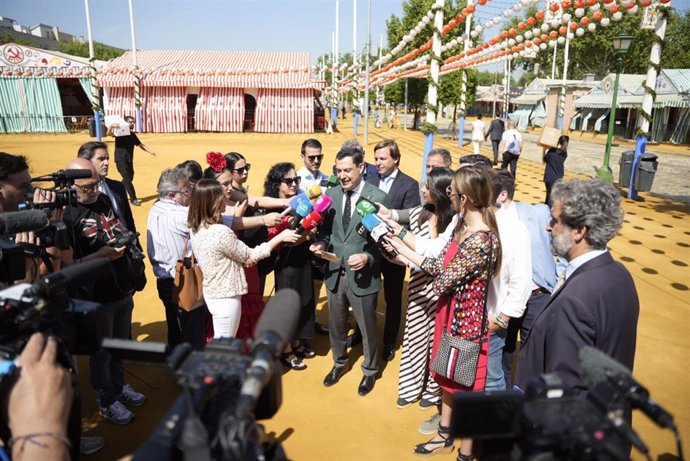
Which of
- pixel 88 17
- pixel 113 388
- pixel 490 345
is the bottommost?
pixel 113 388

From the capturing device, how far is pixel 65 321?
4.96 feet

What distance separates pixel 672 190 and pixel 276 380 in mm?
15257

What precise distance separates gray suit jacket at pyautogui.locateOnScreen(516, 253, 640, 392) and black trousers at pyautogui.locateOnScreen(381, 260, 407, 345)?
2.32 meters

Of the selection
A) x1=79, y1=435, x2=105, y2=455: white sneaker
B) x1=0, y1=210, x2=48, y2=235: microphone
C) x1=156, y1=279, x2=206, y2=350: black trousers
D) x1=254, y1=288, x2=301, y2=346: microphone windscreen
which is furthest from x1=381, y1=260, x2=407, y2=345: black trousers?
x1=254, y1=288, x2=301, y2=346: microphone windscreen

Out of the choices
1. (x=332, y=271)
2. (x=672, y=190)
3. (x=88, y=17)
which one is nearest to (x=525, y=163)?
(x=672, y=190)

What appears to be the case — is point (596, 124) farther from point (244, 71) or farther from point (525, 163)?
point (244, 71)

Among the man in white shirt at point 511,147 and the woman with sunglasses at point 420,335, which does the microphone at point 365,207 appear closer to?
the woman with sunglasses at point 420,335

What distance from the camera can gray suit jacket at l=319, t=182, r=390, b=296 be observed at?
147 inches

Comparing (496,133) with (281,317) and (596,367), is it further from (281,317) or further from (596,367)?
(281,317)

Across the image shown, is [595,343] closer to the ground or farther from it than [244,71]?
closer to the ground

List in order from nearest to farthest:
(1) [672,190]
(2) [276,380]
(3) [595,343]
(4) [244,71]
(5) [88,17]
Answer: (2) [276,380], (3) [595,343], (1) [672,190], (5) [88,17], (4) [244,71]

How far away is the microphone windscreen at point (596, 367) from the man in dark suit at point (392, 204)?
123 inches

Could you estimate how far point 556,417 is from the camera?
3.64 feet

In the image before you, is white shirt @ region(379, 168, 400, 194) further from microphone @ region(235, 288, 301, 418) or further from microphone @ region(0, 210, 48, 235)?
microphone @ region(235, 288, 301, 418)
